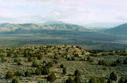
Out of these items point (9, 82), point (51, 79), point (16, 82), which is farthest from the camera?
point (51, 79)

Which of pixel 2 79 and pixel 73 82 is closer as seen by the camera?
pixel 73 82

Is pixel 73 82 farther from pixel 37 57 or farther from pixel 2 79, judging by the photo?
pixel 37 57

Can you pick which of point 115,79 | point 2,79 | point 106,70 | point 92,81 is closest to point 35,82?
point 2,79

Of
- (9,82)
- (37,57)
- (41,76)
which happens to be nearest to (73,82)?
(41,76)

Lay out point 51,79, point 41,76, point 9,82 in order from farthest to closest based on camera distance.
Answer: point 41,76 < point 51,79 < point 9,82

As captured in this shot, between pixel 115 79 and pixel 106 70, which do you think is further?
pixel 106 70

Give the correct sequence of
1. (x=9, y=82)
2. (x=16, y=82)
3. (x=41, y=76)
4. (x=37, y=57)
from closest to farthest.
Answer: (x=16, y=82)
(x=9, y=82)
(x=41, y=76)
(x=37, y=57)

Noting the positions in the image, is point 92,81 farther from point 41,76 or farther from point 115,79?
point 41,76

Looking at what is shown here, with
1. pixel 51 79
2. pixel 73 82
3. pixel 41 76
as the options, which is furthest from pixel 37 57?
pixel 73 82

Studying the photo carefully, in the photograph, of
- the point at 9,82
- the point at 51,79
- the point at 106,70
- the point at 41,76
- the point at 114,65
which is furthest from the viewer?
the point at 114,65
